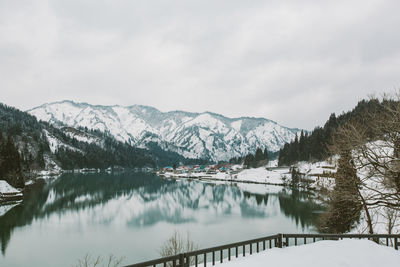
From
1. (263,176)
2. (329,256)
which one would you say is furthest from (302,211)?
(263,176)

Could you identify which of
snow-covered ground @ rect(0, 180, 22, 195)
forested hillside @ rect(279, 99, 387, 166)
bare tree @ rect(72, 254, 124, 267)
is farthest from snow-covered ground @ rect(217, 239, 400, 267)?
forested hillside @ rect(279, 99, 387, 166)

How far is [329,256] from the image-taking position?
12312 mm

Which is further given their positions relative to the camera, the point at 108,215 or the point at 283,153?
the point at 283,153

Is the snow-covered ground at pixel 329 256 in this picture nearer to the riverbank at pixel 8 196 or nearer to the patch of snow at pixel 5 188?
the riverbank at pixel 8 196

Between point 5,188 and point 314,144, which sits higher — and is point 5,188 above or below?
below

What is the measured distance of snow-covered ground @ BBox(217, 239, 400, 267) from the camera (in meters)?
11.7

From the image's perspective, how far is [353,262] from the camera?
11805 millimetres

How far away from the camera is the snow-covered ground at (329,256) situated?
11734 mm

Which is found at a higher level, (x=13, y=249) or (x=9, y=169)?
(x=9, y=169)

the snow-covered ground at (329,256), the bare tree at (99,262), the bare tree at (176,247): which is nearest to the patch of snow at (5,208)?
the bare tree at (99,262)

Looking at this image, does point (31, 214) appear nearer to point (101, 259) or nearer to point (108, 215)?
point (108, 215)

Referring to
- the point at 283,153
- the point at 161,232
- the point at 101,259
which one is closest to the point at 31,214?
the point at 161,232

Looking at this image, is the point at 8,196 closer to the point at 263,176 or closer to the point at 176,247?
the point at 176,247

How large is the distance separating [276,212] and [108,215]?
127 feet
